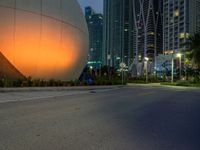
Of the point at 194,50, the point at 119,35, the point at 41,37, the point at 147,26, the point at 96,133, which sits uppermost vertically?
the point at 147,26

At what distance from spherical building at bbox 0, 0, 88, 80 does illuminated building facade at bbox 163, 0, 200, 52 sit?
13207cm

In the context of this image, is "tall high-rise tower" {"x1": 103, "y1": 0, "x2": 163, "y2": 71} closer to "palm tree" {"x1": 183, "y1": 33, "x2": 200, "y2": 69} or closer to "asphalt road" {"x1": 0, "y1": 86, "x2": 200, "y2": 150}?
"palm tree" {"x1": 183, "y1": 33, "x2": 200, "y2": 69}

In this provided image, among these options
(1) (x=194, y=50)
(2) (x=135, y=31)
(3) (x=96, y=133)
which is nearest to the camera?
(3) (x=96, y=133)

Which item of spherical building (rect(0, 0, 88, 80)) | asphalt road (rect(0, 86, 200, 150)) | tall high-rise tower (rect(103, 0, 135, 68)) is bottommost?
asphalt road (rect(0, 86, 200, 150))

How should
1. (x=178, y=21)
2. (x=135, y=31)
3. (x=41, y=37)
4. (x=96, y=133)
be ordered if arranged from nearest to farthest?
(x=96, y=133) → (x=41, y=37) → (x=178, y=21) → (x=135, y=31)

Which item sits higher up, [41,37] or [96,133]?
[41,37]

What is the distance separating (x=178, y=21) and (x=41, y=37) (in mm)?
154582

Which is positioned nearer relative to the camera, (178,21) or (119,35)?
(178,21)

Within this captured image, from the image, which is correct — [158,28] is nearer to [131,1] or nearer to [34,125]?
[131,1]

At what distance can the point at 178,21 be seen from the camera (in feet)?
550

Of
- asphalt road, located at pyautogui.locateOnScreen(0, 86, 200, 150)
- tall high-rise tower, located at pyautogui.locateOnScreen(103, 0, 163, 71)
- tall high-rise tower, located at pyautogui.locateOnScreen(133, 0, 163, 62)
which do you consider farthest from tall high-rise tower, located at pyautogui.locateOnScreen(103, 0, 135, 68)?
asphalt road, located at pyautogui.locateOnScreen(0, 86, 200, 150)

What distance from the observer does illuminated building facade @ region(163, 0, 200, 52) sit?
16125 cm

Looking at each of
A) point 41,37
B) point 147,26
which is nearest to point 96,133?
point 41,37

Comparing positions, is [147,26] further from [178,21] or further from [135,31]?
[178,21]
